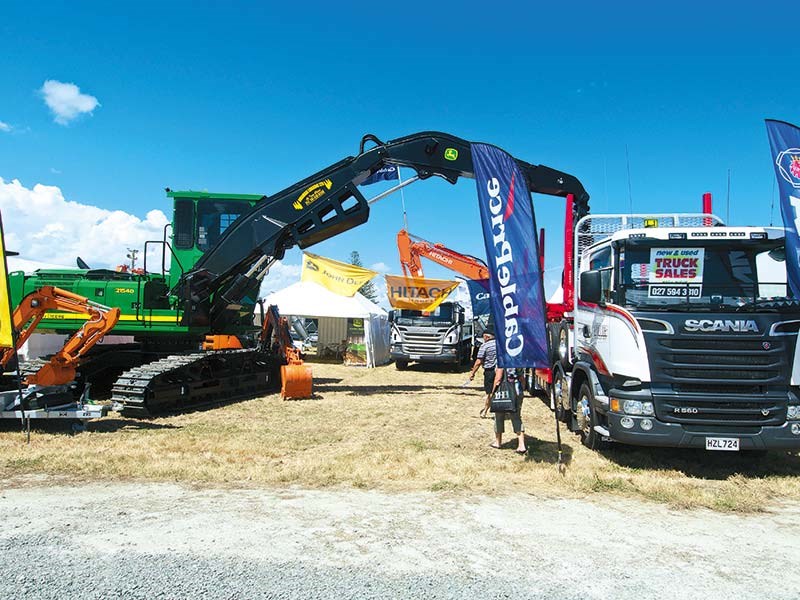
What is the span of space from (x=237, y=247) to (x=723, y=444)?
881 cm

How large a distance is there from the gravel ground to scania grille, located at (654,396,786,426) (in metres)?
0.94

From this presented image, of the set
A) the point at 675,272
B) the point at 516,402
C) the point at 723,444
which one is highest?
the point at 675,272

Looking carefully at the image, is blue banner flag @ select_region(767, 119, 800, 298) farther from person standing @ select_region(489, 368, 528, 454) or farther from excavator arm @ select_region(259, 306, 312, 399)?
excavator arm @ select_region(259, 306, 312, 399)

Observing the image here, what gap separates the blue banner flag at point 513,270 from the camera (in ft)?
21.0

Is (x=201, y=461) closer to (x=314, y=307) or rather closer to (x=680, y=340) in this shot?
(x=680, y=340)

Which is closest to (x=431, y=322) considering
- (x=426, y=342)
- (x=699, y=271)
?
(x=426, y=342)

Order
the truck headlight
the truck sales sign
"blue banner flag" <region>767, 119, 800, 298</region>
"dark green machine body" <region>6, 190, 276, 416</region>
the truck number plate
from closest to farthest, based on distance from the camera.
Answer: the truck number plate < the truck headlight < "blue banner flag" <region>767, 119, 800, 298</region> < the truck sales sign < "dark green machine body" <region>6, 190, 276, 416</region>

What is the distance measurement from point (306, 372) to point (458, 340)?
27.3 ft

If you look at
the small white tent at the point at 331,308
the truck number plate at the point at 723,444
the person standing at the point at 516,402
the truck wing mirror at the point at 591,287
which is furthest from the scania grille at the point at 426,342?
the truck number plate at the point at 723,444

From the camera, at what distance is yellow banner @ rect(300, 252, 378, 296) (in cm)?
1689

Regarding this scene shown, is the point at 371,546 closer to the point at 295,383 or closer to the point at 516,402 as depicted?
the point at 516,402

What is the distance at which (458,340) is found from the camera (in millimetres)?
19062

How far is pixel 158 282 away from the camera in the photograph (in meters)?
10.9

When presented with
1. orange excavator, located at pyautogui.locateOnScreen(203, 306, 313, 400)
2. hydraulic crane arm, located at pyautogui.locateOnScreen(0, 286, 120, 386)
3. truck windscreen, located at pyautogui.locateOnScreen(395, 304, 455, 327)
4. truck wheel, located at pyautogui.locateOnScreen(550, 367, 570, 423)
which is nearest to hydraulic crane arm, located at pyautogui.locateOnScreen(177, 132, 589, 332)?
orange excavator, located at pyautogui.locateOnScreen(203, 306, 313, 400)
